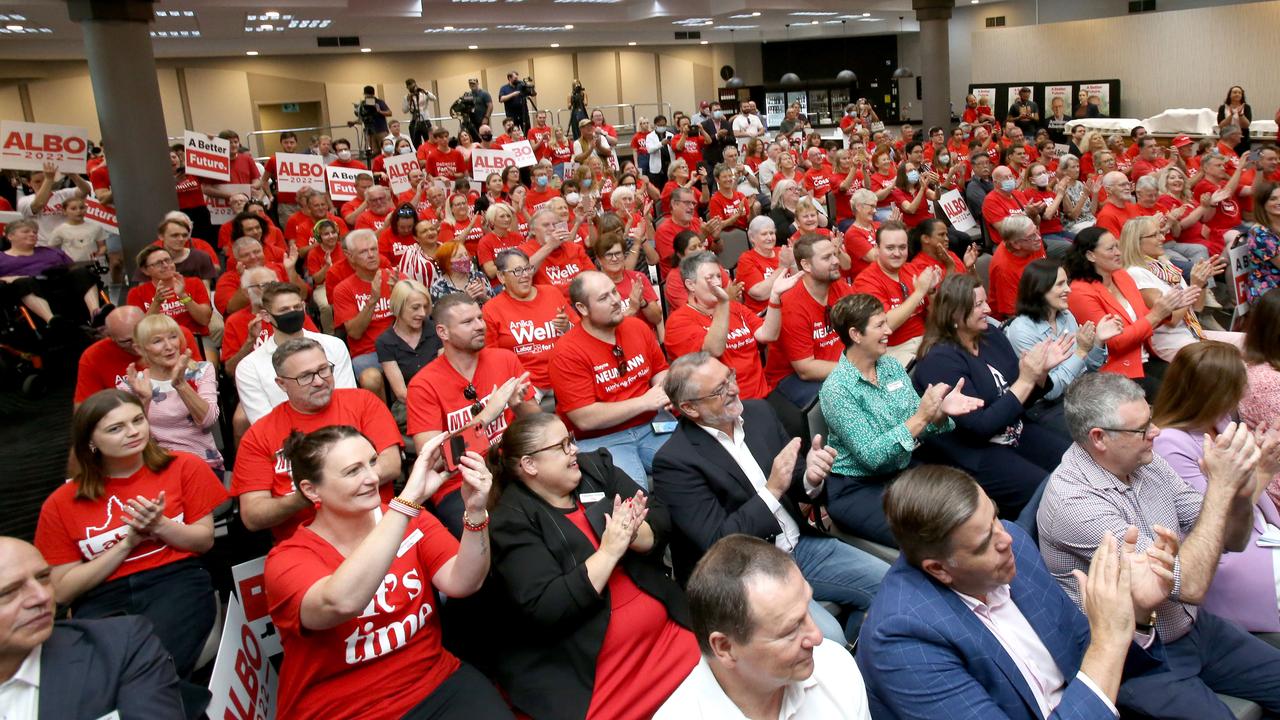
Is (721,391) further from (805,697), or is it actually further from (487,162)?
(487,162)

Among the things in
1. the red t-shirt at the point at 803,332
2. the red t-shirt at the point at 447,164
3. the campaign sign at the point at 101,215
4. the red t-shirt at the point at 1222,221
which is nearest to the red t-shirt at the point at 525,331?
the red t-shirt at the point at 803,332

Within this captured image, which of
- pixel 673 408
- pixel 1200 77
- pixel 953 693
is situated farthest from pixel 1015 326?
pixel 1200 77

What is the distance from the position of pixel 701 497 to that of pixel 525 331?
217cm

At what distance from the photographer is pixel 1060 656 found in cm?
213

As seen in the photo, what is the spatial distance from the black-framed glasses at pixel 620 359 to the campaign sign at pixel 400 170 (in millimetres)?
6003

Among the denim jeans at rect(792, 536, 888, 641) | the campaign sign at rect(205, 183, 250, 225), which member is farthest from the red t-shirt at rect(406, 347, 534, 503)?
the campaign sign at rect(205, 183, 250, 225)

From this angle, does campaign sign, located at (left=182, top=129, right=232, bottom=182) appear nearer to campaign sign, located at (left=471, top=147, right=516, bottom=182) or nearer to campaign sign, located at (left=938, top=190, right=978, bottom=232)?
campaign sign, located at (left=471, top=147, right=516, bottom=182)

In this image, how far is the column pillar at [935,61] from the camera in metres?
16.2

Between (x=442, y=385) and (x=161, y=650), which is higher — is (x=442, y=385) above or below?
above

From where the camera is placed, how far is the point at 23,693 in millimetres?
2037

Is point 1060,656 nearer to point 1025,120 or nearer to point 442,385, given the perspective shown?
point 442,385

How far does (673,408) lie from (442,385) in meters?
1.17

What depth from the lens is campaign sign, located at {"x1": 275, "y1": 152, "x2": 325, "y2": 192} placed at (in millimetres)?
9086

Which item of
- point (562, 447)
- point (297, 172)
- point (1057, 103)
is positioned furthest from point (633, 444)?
point (1057, 103)
